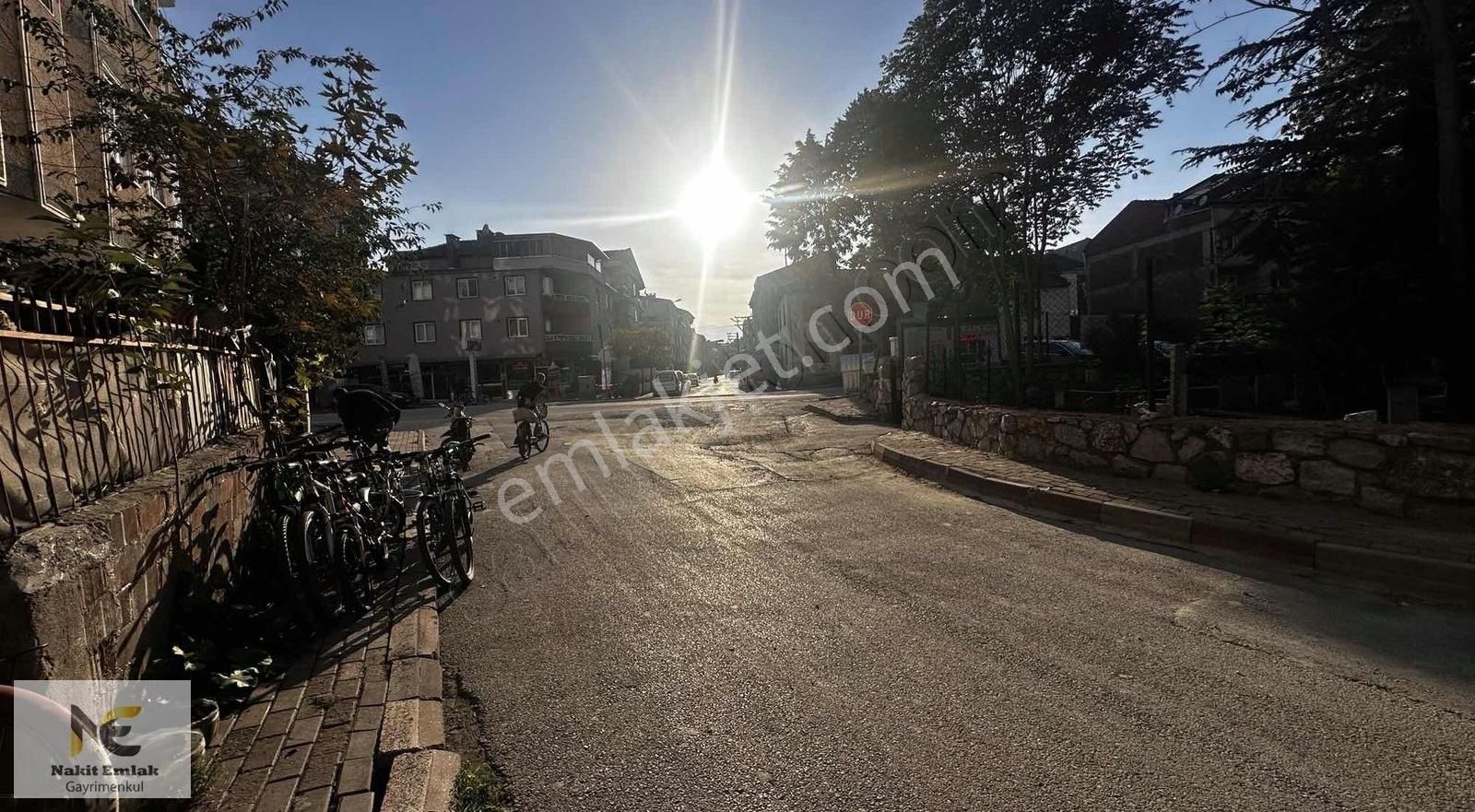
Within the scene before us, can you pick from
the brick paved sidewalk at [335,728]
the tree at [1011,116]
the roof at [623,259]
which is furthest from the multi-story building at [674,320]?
the brick paved sidewalk at [335,728]

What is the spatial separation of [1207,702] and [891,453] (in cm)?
746

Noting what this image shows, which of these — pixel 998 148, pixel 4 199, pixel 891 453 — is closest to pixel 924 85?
pixel 998 148

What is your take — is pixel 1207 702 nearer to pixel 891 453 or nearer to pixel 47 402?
pixel 47 402

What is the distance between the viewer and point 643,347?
170 ft

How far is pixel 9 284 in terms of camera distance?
2.76 meters

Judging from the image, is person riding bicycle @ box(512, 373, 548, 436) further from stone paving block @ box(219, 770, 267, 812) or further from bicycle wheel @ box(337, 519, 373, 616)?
stone paving block @ box(219, 770, 267, 812)

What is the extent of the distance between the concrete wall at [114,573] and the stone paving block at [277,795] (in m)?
0.75

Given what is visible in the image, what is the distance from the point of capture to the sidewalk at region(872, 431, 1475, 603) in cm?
454

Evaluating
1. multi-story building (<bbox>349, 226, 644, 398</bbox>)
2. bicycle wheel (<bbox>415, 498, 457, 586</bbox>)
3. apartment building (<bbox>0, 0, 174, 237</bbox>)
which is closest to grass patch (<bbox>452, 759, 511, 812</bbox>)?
bicycle wheel (<bbox>415, 498, 457, 586</bbox>)

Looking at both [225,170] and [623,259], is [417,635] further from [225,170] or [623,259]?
[623,259]

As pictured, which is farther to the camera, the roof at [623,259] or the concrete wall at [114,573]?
the roof at [623,259]

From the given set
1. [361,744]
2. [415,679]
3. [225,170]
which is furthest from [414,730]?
[225,170]

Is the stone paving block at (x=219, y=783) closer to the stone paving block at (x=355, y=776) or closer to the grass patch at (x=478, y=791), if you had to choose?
the stone paving block at (x=355, y=776)

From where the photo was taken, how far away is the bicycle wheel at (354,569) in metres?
4.30
